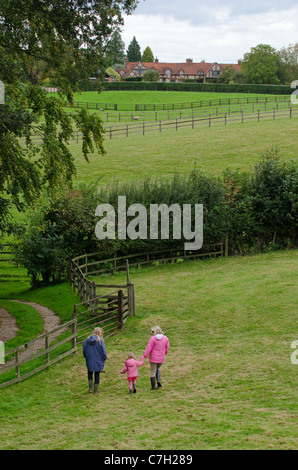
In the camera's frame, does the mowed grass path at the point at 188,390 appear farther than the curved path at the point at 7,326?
No

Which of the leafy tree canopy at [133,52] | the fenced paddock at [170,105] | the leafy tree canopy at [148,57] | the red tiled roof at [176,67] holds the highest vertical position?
the leafy tree canopy at [133,52]

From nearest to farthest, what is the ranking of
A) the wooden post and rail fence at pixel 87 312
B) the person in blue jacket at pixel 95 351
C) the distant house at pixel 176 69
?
1. the person in blue jacket at pixel 95 351
2. the wooden post and rail fence at pixel 87 312
3. the distant house at pixel 176 69

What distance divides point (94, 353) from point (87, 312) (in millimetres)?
8414

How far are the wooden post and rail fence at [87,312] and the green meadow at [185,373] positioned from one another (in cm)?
43

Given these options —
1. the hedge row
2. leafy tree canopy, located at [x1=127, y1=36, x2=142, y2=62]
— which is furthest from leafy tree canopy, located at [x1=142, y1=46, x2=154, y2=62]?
the hedge row

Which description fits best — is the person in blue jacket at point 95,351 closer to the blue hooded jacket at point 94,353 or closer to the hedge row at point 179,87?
the blue hooded jacket at point 94,353

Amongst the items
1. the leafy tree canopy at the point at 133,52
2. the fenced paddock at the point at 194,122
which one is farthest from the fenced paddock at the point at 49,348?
the leafy tree canopy at the point at 133,52

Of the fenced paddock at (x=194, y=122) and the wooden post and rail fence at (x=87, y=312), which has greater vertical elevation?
the fenced paddock at (x=194, y=122)

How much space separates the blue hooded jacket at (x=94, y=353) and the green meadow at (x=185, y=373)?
700 millimetres

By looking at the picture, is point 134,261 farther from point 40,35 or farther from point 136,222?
point 40,35

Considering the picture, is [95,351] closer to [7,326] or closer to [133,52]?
[7,326]

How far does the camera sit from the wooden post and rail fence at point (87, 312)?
539 inches

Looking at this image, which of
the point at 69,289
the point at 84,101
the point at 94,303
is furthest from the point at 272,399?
the point at 84,101

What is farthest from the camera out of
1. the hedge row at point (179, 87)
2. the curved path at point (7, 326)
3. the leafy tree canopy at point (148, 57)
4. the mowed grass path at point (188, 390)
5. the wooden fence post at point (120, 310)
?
the leafy tree canopy at point (148, 57)
